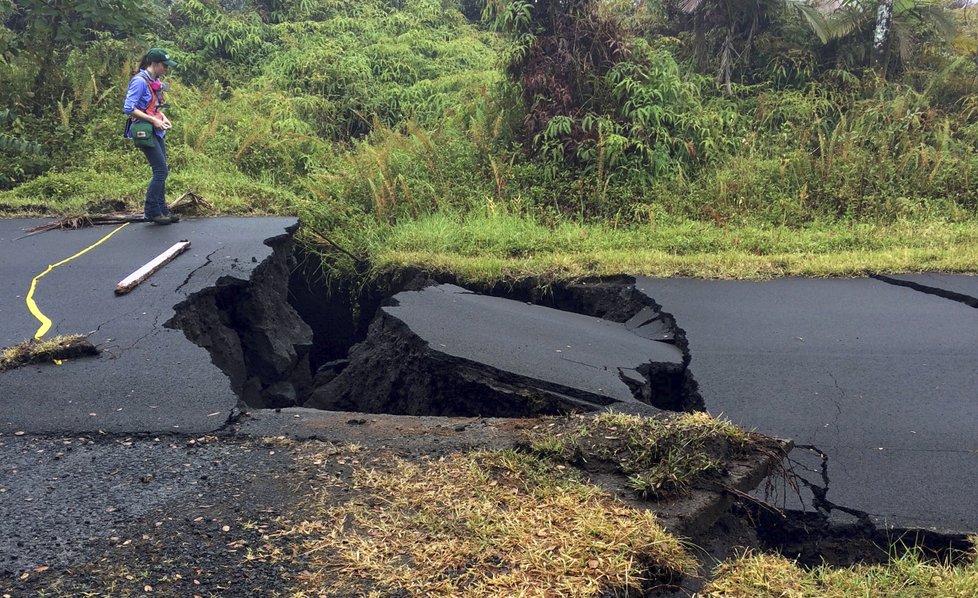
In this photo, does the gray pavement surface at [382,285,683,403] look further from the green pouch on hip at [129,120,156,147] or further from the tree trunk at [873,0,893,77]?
the tree trunk at [873,0,893,77]

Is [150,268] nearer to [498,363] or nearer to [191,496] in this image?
[498,363]

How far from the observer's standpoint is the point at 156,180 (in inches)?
328

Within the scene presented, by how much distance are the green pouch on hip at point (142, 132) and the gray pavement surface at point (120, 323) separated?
2.97 feet

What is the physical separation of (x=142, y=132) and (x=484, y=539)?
20.9 feet

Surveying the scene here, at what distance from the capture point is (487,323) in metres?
5.98

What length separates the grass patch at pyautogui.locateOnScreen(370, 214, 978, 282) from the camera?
7488mm

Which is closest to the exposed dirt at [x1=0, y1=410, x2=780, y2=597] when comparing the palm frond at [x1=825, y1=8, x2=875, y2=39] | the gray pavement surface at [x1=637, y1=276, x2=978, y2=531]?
the gray pavement surface at [x1=637, y1=276, x2=978, y2=531]

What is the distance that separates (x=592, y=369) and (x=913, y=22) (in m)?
9.15

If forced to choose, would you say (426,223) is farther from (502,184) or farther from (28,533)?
(28,533)

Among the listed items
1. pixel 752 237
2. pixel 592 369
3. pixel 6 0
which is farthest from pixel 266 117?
pixel 592 369

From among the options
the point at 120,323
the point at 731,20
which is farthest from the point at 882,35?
the point at 120,323

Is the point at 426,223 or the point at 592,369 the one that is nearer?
the point at 592,369

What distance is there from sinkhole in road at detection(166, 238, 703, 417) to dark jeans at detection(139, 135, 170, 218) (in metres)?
1.55

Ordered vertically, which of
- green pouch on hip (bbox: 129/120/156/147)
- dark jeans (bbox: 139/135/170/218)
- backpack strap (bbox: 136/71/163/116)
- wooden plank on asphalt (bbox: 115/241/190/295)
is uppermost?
backpack strap (bbox: 136/71/163/116)
